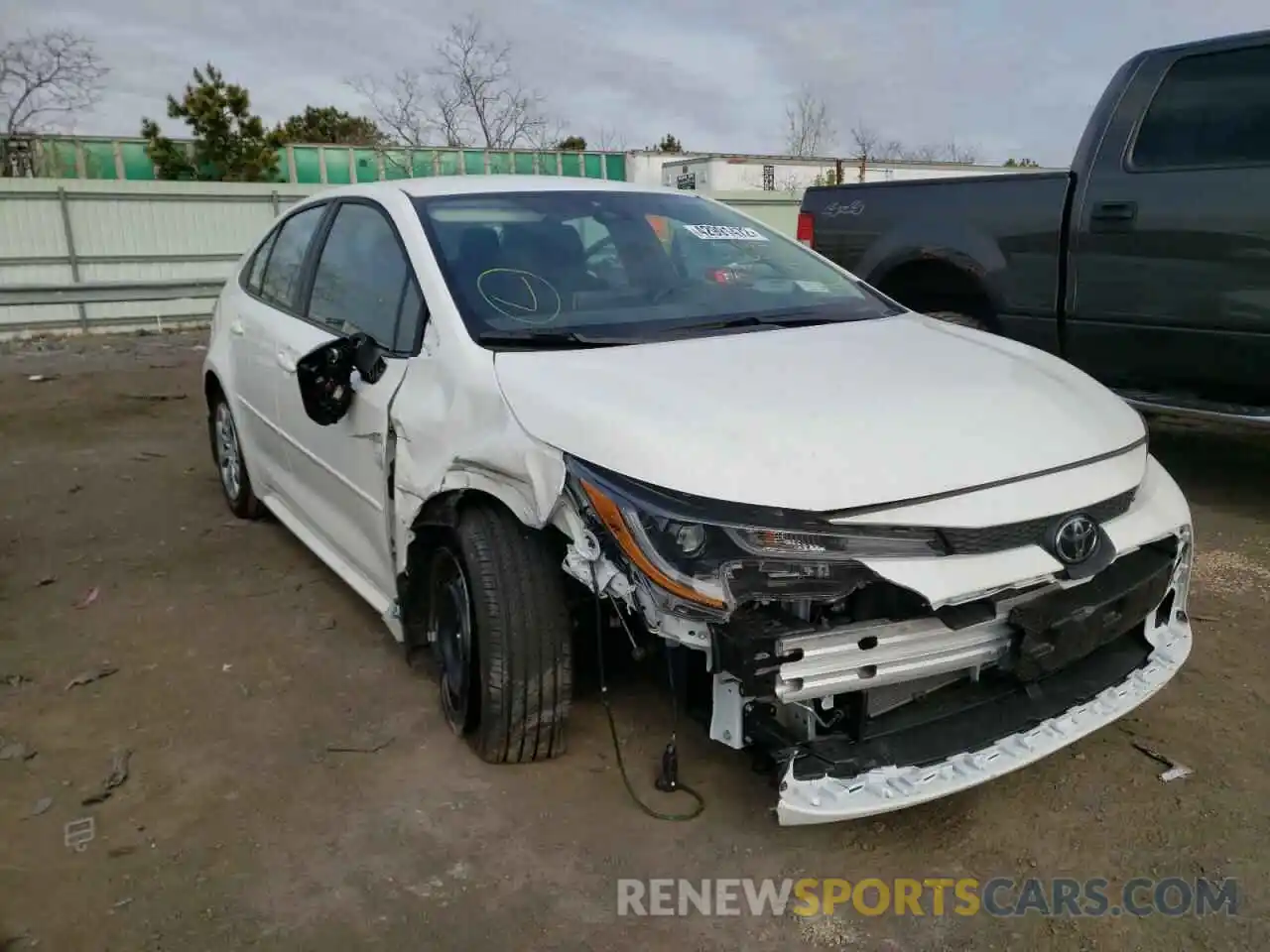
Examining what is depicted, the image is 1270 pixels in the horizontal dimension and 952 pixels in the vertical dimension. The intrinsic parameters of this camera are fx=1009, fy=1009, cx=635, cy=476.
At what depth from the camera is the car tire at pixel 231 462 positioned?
505 cm

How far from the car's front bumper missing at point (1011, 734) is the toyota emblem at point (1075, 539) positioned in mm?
379

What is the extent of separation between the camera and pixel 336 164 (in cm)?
2214

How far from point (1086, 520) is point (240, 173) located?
70.1ft

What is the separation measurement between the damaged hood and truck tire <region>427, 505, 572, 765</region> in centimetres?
37

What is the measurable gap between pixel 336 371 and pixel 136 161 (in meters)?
20.9

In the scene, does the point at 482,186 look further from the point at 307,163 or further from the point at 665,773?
the point at 307,163

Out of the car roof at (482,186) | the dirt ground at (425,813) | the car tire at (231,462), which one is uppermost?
the car roof at (482,186)

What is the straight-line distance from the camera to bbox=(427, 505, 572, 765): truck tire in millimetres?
2666

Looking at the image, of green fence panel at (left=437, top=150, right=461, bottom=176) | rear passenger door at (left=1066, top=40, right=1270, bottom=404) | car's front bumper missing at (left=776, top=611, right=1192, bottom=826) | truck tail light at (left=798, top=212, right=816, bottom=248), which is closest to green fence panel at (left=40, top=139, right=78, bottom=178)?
green fence panel at (left=437, top=150, right=461, bottom=176)

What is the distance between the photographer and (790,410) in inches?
96.7

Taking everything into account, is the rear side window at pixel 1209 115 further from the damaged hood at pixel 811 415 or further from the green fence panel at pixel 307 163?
the green fence panel at pixel 307 163

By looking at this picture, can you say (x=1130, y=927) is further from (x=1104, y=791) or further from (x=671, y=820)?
(x=671, y=820)

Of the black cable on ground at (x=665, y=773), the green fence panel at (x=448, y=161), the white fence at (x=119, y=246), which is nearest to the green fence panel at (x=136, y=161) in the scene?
the green fence panel at (x=448, y=161)

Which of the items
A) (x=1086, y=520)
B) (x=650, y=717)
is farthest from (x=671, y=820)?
(x=1086, y=520)
